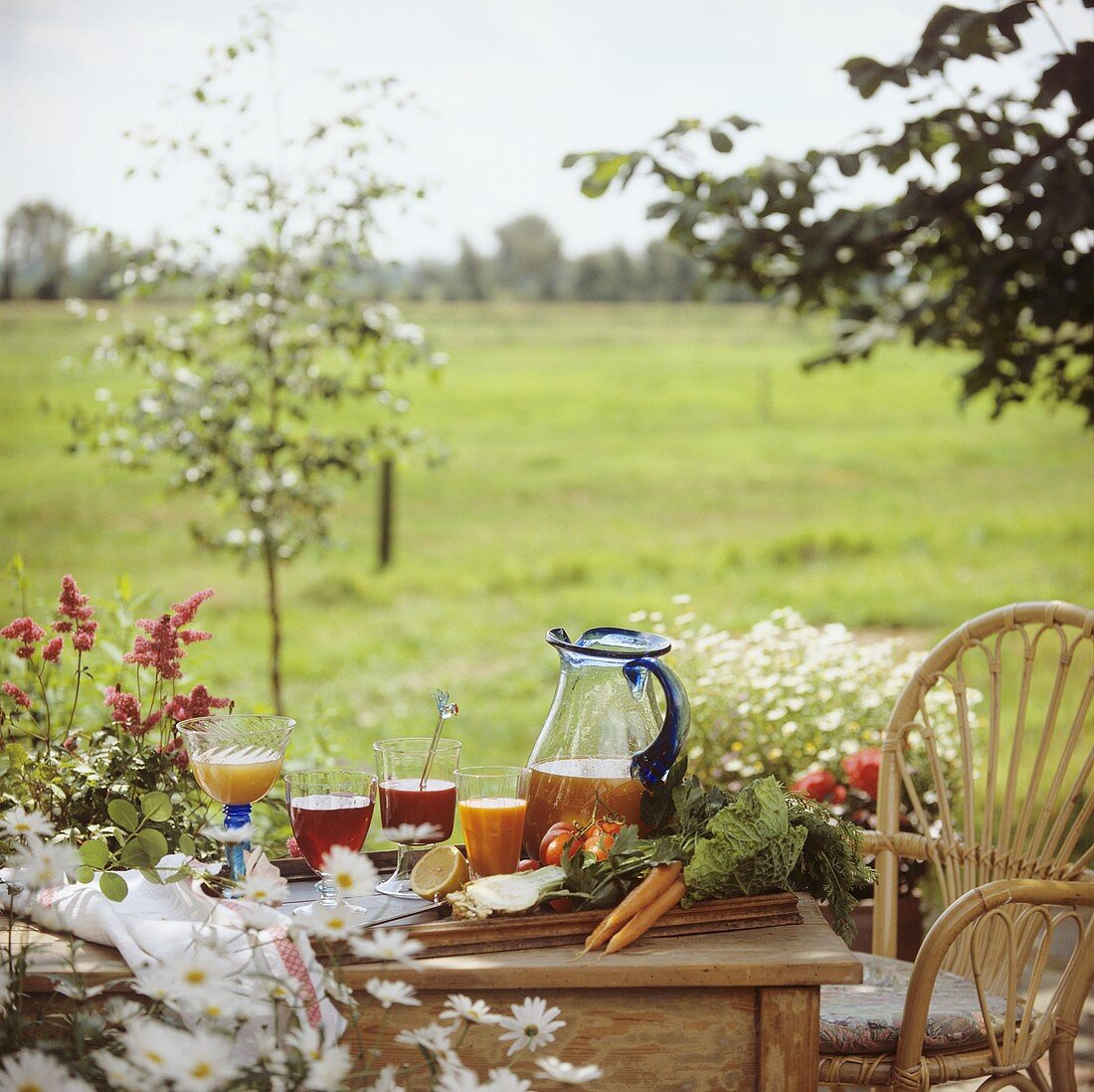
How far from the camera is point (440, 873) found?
158 cm

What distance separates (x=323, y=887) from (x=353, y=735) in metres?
4.44

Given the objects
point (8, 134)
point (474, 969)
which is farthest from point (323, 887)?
point (8, 134)

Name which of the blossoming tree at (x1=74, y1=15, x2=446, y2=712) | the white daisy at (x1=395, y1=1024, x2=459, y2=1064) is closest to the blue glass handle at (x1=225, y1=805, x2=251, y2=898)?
the white daisy at (x1=395, y1=1024, x2=459, y2=1064)

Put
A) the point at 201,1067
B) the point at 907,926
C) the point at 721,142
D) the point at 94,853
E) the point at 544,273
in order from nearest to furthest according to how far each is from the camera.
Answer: the point at 201,1067 → the point at 94,853 → the point at 907,926 → the point at 721,142 → the point at 544,273

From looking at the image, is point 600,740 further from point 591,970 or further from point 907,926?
point 907,926

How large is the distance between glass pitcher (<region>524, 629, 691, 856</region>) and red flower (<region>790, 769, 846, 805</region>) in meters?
1.29

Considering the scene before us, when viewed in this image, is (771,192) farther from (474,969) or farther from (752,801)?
(474,969)

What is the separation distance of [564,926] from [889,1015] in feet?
2.29

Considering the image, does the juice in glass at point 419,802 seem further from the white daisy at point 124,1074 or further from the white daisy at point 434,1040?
the white daisy at point 124,1074

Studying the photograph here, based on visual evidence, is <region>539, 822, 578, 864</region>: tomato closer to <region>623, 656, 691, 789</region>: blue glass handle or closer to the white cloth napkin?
<region>623, 656, 691, 789</region>: blue glass handle

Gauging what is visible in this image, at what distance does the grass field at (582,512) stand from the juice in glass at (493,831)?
1.06 meters

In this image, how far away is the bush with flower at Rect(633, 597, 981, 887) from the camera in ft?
10.6

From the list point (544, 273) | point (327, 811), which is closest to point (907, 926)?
point (327, 811)

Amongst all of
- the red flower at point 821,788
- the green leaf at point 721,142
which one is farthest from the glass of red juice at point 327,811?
the green leaf at point 721,142
